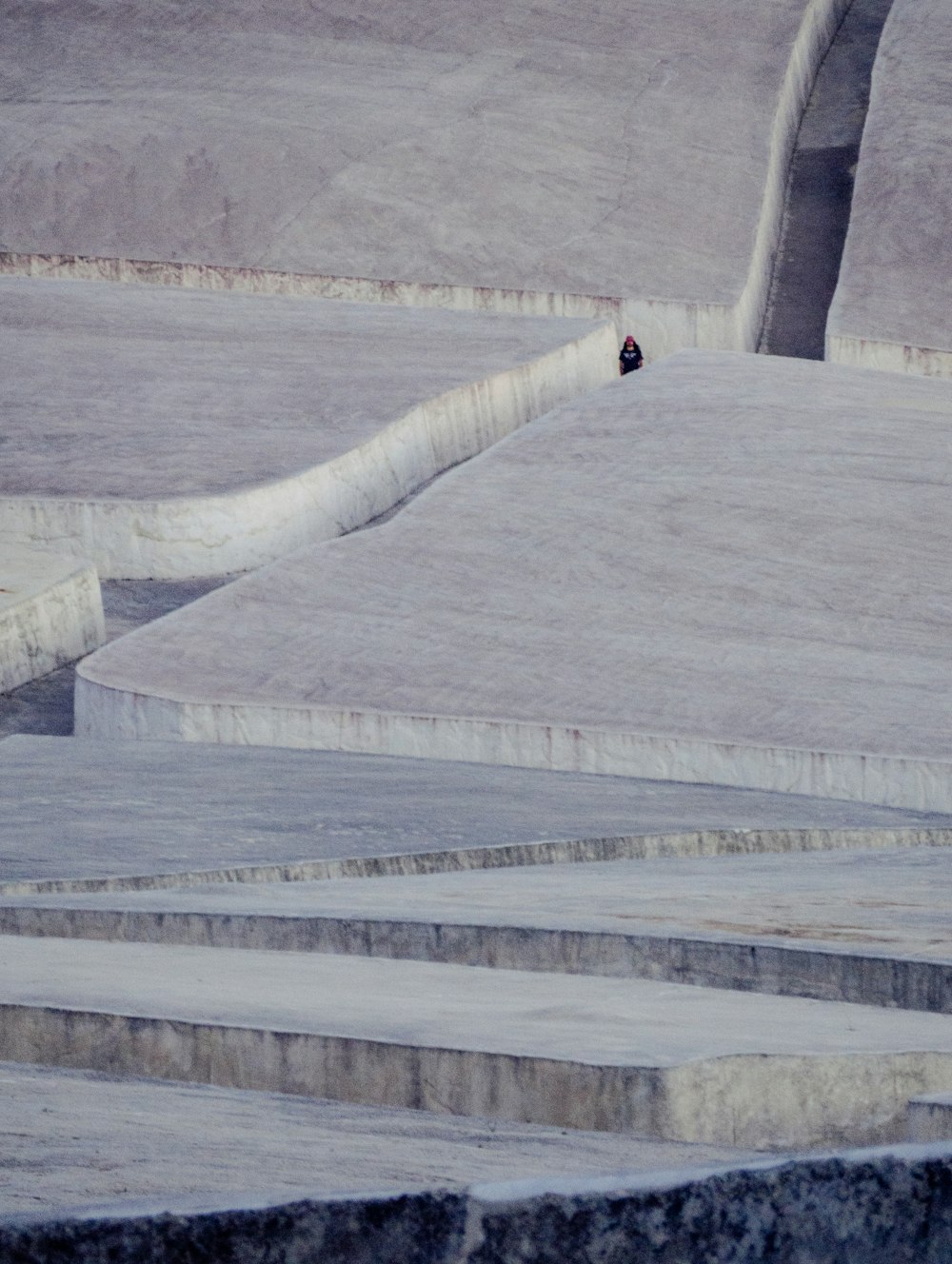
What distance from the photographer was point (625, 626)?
10156 millimetres

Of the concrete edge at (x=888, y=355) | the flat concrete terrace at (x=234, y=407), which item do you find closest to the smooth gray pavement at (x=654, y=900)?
the flat concrete terrace at (x=234, y=407)

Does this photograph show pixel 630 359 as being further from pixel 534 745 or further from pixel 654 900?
pixel 654 900

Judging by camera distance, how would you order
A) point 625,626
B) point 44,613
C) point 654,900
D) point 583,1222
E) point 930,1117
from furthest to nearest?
point 44,613, point 625,626, point 654,900, point 930,1117, point 583,1222

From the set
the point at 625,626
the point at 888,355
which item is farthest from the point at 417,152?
the point at 625,626

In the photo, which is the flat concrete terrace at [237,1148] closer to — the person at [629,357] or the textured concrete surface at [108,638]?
the textured concrete surface at [108,638]

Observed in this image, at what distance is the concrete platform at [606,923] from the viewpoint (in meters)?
4.90

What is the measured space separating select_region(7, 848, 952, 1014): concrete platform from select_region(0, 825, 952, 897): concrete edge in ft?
0.53

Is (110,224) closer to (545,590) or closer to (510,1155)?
(545,590)

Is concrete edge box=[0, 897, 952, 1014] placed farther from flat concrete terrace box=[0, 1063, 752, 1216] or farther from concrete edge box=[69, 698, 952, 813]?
concrete edge box=[69, 698, 952, 813]

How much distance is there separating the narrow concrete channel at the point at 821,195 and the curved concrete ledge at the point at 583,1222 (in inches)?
674

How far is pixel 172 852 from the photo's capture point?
652 cm

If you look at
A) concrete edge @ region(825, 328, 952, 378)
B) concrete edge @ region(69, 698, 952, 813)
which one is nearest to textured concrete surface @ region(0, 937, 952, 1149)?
concrete edge @ region(69, 698, 952, 813)

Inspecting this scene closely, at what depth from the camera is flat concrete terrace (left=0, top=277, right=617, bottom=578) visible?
13125 millimetres

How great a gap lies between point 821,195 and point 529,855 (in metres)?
16.6
